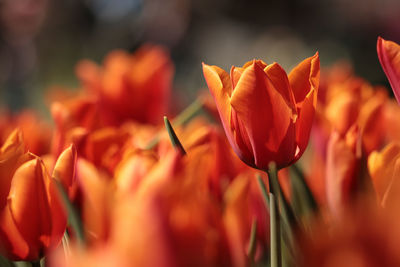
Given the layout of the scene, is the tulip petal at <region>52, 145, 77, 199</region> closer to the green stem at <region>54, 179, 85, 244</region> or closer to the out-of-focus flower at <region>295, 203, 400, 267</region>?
the green stem at <region>54, 179, 85, 244</region>

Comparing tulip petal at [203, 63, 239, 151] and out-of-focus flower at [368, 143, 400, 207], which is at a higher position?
tulip petal at [203, 63, 239, 151]

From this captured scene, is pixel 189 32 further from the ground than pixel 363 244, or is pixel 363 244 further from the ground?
pixel 189 32

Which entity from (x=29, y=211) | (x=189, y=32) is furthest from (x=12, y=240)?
(x=189, y=32)

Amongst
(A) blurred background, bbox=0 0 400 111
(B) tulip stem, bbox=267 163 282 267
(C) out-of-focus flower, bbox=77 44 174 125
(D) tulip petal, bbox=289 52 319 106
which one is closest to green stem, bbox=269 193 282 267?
(B) tulip stem, bbox=267 163 282 267

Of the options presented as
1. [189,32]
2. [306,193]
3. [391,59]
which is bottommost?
[306,193]

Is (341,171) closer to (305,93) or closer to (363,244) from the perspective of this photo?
(305,93)

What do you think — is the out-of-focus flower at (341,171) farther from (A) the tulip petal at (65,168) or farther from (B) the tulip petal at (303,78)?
(A) the tulip petal at (65,168)

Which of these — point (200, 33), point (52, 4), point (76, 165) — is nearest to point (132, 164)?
point (76, 165)
